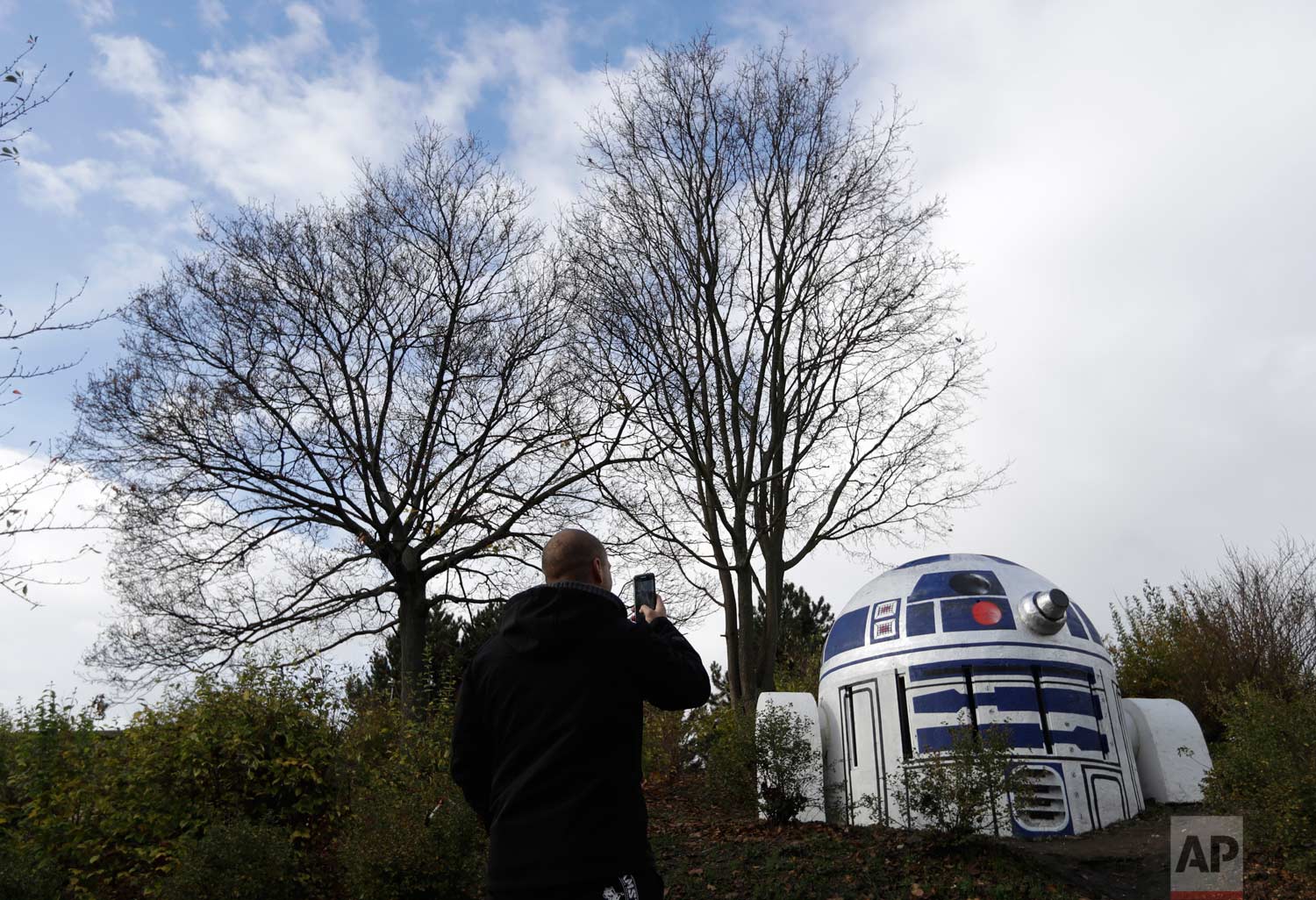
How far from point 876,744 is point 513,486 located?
10.0 metres

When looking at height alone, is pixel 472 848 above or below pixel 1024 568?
below

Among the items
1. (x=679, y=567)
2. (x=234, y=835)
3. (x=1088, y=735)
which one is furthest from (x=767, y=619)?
(x=234, y=835)

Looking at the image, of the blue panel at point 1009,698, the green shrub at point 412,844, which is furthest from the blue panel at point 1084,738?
the green shrub at point 412,844

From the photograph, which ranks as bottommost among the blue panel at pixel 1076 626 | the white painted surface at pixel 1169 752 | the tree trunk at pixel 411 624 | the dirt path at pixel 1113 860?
the dirt path at pixel 1113 860

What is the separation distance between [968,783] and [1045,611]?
8.03 feet

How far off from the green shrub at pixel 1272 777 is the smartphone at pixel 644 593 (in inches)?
286

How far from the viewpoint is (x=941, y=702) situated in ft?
34.2

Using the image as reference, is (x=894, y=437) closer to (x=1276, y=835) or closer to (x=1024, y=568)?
(x=1024, y=568)

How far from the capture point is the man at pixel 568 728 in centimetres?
343

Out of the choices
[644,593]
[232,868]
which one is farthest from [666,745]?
[644,593]

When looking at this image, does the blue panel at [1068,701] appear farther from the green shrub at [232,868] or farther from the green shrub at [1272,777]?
the green shrub at [232,868]

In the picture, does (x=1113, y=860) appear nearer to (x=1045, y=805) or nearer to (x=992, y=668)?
(x=1045, y=805)

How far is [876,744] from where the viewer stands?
1076 centimetres

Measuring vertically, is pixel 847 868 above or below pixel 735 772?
below
